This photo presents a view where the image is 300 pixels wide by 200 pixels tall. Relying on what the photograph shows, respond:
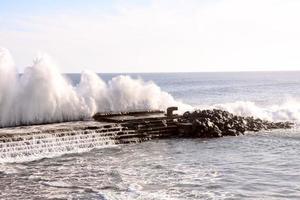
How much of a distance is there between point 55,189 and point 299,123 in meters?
23.6

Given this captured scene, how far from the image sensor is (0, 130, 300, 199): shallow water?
15.1 m

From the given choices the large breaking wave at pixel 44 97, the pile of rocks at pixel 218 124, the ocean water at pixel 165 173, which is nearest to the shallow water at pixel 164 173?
the ocean water at pixel 165 173

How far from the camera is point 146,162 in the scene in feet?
65.0

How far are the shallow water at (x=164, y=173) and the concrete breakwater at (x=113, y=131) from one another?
3.40ft

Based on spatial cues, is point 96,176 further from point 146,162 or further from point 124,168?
point 146,162

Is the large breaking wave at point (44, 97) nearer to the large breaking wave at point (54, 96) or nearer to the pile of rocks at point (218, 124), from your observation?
the large breaking wave at point (54, 96)

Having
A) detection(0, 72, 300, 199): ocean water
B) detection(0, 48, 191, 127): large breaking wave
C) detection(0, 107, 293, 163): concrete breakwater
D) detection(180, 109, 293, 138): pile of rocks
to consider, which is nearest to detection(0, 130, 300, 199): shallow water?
detection(0, 72, 300, 199): ocean water

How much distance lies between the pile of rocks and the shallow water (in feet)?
9.64

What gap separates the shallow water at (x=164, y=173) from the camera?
15.1m

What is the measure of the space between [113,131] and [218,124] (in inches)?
250

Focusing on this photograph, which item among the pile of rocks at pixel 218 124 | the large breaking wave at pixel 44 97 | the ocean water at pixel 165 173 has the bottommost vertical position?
the ocean water at pixel 165 173

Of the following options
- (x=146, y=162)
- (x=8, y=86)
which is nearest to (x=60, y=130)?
(x=146, y=162)

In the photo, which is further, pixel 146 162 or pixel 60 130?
pixel 60 130

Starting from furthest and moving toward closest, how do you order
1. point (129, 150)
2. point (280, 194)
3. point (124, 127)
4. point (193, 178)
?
point (124, 127)
point (129, 150)
point (193, 178)
point (280, 194)
